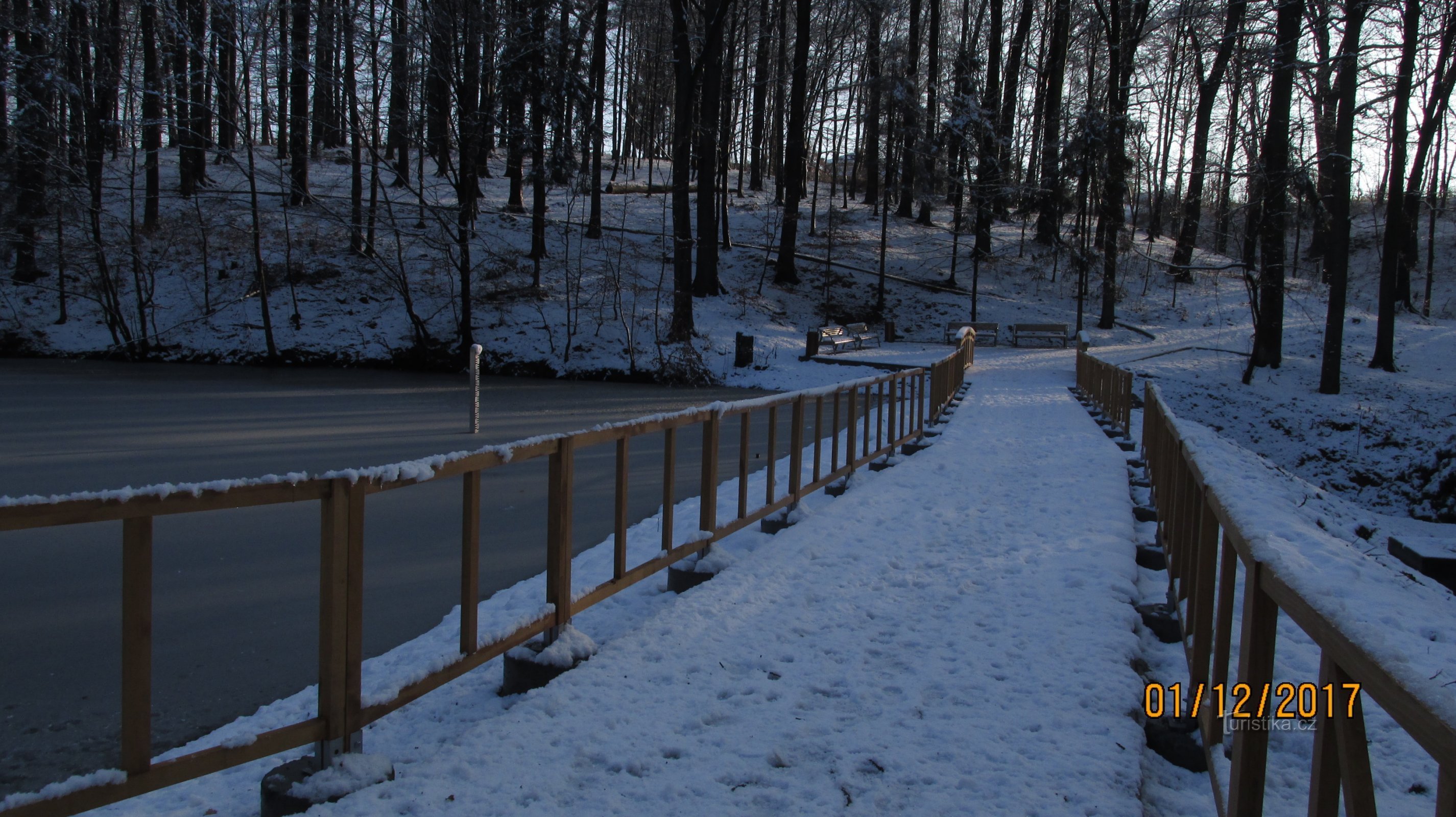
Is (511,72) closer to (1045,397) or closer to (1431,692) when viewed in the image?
(1045,397)

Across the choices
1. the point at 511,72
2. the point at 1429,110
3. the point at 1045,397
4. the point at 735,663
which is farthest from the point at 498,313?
the point at 1429,110

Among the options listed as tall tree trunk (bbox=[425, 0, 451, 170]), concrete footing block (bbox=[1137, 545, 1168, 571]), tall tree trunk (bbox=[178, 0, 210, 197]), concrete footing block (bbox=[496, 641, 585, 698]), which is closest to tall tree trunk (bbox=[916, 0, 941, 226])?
tall tree trunk (bbox=[425, 0, 451, 170])

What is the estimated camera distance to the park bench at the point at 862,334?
26933mm

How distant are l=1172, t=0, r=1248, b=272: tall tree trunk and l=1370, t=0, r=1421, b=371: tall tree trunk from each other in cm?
555

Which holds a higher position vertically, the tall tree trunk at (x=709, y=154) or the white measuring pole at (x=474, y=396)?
the tall tree trunk at (x=709, y=154)

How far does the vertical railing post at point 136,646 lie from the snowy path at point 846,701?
612mm

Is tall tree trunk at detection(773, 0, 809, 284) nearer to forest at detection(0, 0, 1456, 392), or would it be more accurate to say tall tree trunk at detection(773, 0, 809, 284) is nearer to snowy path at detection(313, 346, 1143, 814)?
forest at detection(0, 0, 1456, 392)

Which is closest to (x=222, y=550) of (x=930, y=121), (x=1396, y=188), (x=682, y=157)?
(x=682, y=157)

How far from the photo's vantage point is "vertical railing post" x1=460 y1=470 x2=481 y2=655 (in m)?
3.52

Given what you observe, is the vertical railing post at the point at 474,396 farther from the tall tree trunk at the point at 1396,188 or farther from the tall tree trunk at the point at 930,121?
the tall tree trunk at the point at 930,121

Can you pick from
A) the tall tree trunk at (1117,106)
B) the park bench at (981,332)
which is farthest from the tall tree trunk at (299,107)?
the tall tree trunk at (1117,106)

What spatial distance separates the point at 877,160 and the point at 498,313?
88.0 feet

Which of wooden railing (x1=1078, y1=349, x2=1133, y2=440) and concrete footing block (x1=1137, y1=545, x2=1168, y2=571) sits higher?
wooden railing (x1=1078, y1=349, x2=1133, y2=440)

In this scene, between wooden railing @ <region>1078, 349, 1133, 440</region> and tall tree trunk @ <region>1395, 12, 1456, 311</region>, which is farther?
tall tree trunk @ <region>1395, 12, 1456, 311</region>
